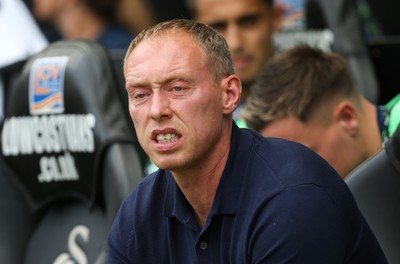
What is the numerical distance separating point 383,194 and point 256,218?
2.00 feet

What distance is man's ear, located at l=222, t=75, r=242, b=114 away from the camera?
2.24 metres

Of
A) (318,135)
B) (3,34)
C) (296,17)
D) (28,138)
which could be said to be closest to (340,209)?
(318,135)

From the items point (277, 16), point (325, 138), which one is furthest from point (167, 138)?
point (277, 16)

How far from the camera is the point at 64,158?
3.32 meters

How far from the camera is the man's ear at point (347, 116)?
10.4 feet

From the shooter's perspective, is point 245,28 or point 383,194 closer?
point 383,194

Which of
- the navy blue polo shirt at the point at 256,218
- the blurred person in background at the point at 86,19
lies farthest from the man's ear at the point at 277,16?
the navy blue polo shirt at the point at 256,218

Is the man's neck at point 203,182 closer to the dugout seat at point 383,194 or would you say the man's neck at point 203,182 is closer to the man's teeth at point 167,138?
the man's teeth at point 167,138

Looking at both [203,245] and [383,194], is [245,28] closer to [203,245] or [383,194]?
[383,194]

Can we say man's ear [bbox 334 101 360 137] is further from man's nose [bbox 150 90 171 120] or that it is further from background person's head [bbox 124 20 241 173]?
man's nose [bbox 150 90 171 120]

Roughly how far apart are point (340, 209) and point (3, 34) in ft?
10.6

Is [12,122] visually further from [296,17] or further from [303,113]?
[296,17]

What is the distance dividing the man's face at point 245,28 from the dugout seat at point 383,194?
66.0 inches

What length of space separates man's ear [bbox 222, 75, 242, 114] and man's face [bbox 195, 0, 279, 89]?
6.74 ft
